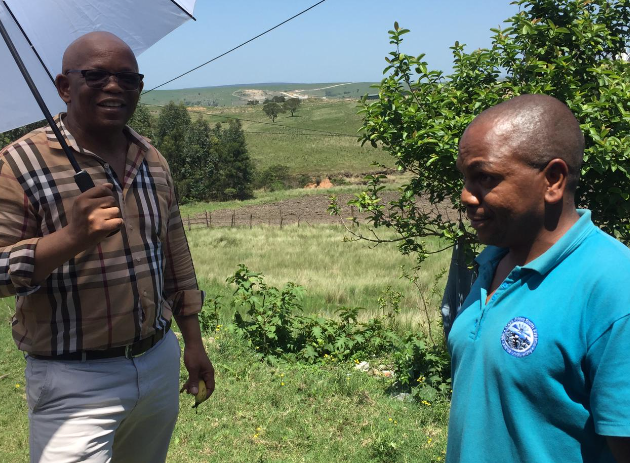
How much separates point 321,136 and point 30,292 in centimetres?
8230

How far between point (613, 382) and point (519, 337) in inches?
9.3

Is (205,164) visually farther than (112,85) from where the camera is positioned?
Yes

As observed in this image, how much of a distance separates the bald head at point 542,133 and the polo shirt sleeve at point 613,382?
0.42 metres

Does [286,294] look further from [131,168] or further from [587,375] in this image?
[587,375]

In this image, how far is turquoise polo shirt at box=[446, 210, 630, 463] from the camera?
142 cm

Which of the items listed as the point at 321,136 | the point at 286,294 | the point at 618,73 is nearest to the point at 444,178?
the point at 618,73

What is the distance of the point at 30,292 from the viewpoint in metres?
2.27

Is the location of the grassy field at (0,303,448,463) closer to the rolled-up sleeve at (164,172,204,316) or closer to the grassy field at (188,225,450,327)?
the rolled-up sleeve at (164,172,204,316)

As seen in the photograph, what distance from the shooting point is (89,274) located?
244 cm

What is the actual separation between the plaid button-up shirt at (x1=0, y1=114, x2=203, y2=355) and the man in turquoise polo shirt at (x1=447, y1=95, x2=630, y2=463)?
138cm

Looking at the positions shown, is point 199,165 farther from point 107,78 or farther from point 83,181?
point 83,181

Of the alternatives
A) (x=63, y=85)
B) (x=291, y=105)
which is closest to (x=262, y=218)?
(x=63, y=85)

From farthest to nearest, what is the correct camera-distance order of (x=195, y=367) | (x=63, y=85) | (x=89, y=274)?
1. (x=195, y=367)
2. (x=63, y=85)
3. (x=89, y=274)

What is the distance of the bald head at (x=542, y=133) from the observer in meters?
1.61
